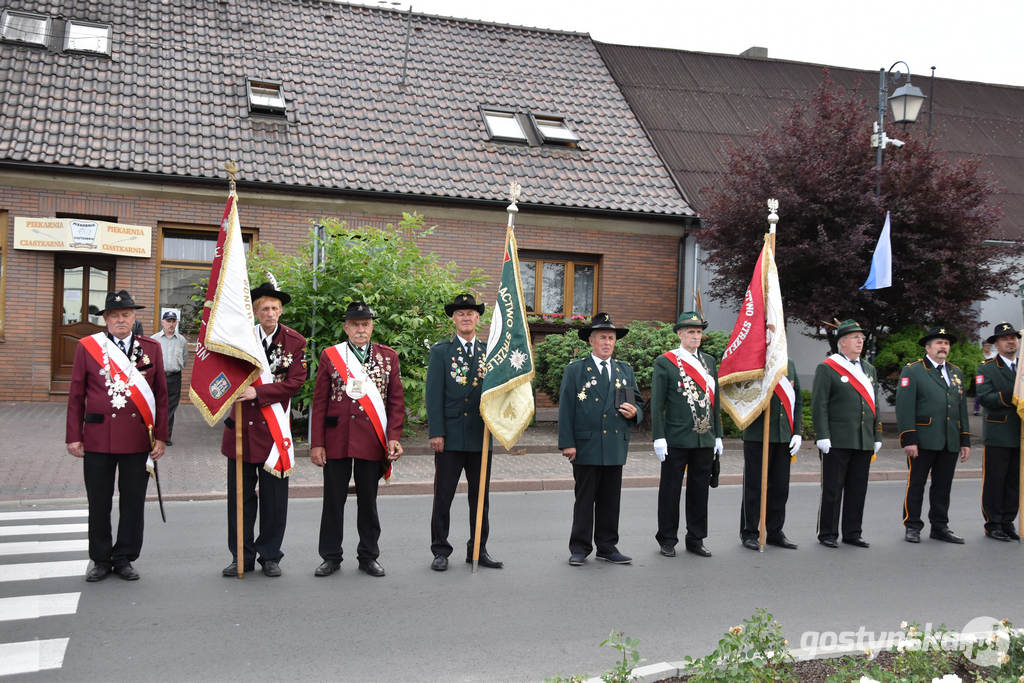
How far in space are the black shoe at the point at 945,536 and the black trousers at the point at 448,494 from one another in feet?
14.5

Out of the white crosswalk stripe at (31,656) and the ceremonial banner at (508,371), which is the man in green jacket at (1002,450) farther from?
the white crosswalk stripe at (31,656)

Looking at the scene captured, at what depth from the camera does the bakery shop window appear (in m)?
16.5

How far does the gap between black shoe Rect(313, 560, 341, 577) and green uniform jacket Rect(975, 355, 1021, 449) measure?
6.15 m

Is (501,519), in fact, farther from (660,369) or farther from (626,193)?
(626,193)

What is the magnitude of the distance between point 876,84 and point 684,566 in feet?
71.7

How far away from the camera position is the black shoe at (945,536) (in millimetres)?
8086

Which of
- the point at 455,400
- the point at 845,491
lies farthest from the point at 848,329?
the point at 455,400

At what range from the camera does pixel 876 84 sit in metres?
24.7

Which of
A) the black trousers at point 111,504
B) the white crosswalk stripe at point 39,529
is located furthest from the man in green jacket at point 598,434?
the white crosswalk stripe at point 39,529

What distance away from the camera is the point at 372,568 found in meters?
6.51

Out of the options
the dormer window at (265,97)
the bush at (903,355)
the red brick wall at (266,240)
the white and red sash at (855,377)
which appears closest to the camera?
the white and red sash at (855,377)

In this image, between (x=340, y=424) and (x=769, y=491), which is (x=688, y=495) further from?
(x=340, y=424)

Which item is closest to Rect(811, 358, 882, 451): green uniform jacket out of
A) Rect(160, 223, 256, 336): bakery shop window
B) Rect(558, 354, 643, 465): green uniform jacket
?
Rect(558, 354, 643, 465): green uniform jacket

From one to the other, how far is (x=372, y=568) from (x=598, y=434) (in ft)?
6.67
